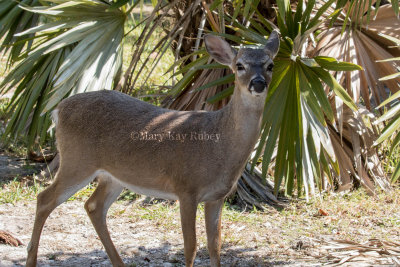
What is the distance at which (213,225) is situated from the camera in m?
4.85

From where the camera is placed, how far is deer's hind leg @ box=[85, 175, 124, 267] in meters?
5.06

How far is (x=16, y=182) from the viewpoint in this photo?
688cm

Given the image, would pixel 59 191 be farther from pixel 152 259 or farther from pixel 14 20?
pixel 14 20

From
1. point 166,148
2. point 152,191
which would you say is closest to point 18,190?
A: point 152,191

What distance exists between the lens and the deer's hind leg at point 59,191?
15.9 feet

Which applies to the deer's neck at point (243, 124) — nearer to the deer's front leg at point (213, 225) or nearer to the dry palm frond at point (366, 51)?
the deer's front leg at point (213, 225)

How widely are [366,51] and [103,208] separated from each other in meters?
3.24

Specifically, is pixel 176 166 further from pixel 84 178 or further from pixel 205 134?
pixel 84 178

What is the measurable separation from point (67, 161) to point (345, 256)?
227 centimetres

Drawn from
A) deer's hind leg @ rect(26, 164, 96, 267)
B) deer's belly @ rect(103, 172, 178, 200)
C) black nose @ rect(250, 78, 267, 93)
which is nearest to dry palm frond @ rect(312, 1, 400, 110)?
black nose @ rect(250, 78, 267, 93)

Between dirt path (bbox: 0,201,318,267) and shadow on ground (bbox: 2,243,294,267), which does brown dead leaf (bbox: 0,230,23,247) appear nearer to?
dirt path (bbox: 0,201,318,267)

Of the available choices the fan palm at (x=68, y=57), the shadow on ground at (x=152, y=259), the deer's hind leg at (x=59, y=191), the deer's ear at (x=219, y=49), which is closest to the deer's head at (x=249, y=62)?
the deer's ear at (x=219, y=49)

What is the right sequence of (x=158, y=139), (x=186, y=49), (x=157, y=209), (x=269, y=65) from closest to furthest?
(x=269, y=65) < (x=158, y=139) < (x=157, y=209) < (x=186, y=49)

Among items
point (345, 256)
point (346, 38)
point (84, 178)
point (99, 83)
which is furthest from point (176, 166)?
point (346, 38)
